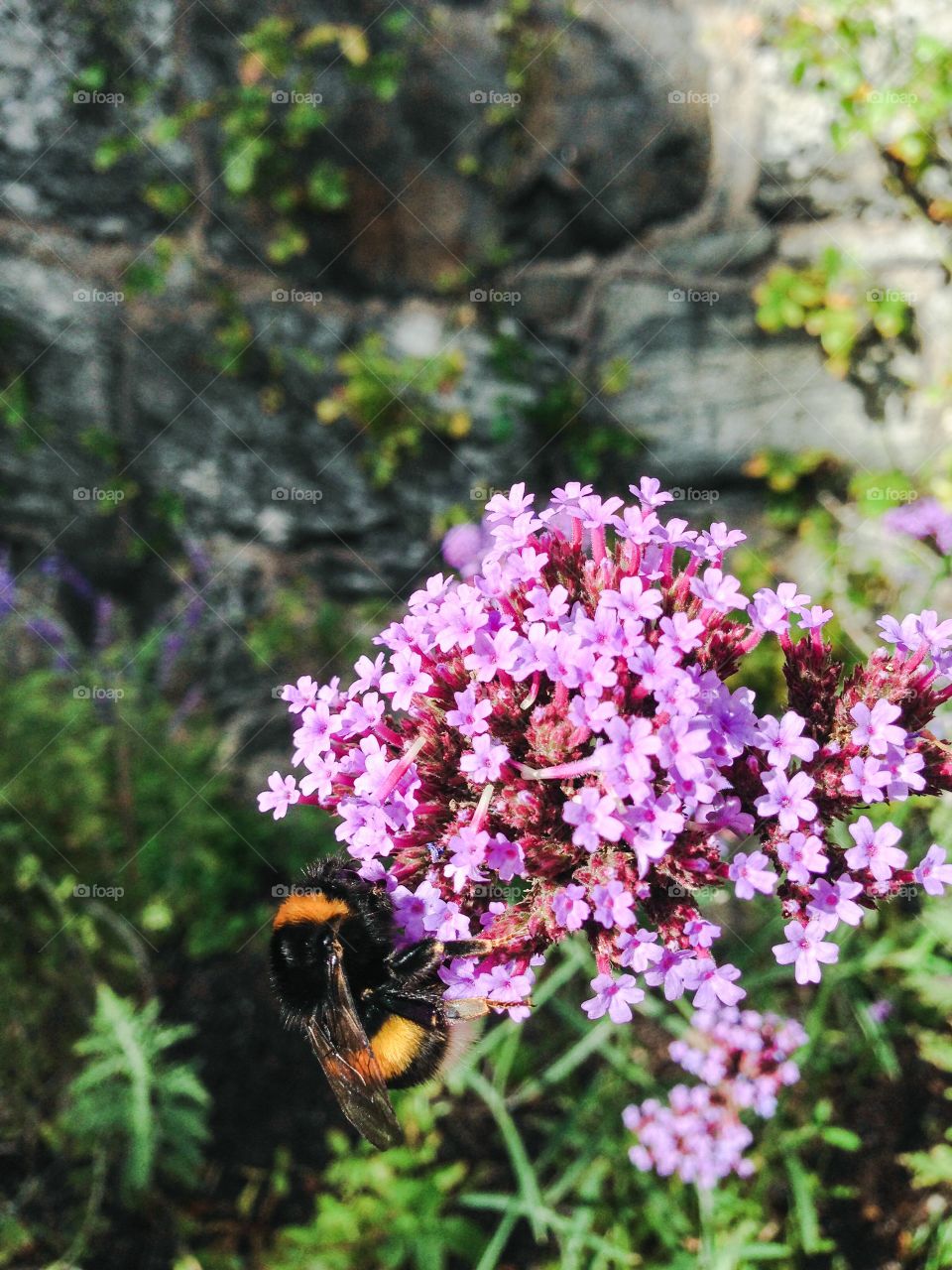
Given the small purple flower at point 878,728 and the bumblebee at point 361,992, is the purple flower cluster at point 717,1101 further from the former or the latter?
the small purple flower at point 878,728

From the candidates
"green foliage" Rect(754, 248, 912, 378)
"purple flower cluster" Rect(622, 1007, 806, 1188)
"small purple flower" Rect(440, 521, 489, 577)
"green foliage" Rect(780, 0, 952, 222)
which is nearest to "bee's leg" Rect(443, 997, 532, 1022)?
"purple flower cluster" Rect(622, 1007, 806, 1188)

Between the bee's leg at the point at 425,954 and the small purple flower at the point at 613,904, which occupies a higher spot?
the small purple flower at the point at 613,904

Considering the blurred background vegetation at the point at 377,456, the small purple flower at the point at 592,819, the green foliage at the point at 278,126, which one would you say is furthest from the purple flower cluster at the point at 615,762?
the green foliage at the point at 278,126

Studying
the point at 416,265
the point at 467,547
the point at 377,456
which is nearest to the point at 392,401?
the point at 377,456

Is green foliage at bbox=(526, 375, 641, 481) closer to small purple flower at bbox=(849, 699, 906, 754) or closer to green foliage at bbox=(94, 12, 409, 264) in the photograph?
green foliage at bbox=(94, 12, 409, 264)

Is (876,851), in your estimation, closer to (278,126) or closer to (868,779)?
(868,779)

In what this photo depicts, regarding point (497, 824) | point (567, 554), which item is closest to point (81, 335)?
point (567, 554)
